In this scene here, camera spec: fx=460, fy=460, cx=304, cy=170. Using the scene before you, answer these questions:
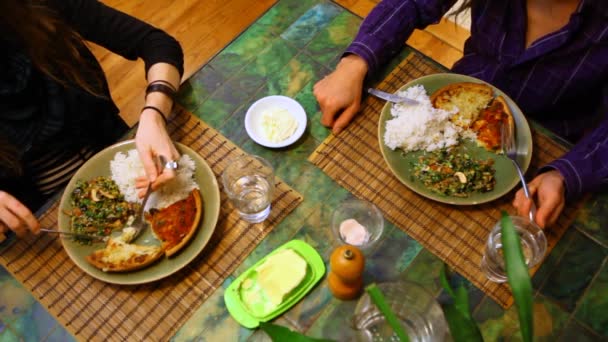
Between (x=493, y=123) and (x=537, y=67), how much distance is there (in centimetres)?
26

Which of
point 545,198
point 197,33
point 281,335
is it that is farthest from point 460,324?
point 197,33

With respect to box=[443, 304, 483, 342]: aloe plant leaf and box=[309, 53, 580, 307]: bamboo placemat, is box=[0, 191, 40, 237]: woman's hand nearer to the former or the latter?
box=[309, 53, 580, 307]: bamboo placemat

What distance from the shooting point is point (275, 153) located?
52.4 inches

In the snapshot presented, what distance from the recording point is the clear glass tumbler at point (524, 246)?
43.9 inches

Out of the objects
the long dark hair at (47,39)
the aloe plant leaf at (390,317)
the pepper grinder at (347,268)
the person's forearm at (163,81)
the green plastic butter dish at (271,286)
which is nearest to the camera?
the aloe plant leaf at (390,317)

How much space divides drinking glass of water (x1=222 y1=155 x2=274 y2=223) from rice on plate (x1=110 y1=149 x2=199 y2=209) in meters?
0.10

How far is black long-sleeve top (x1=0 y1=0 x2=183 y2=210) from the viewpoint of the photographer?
4.34ft

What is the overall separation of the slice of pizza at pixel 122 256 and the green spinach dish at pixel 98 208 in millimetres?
49

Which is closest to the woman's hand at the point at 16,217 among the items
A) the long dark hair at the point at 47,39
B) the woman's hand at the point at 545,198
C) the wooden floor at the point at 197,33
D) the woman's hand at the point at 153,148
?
the woman's hand at the point at 153,148

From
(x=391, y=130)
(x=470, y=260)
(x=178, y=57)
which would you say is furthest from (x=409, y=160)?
(x=178, y=57)

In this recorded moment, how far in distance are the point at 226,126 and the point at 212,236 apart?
1.13 feet

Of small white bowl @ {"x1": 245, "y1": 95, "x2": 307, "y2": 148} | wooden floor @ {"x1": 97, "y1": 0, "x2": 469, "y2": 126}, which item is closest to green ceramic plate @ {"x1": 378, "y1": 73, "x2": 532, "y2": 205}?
small white bowl @ {"x1": 245, "y1": 95, "x2": 307, "y2": 148}

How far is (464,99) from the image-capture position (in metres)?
1.35

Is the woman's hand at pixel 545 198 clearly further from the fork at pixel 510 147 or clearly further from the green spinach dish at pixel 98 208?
the green spinach dish at pixel 98 208
